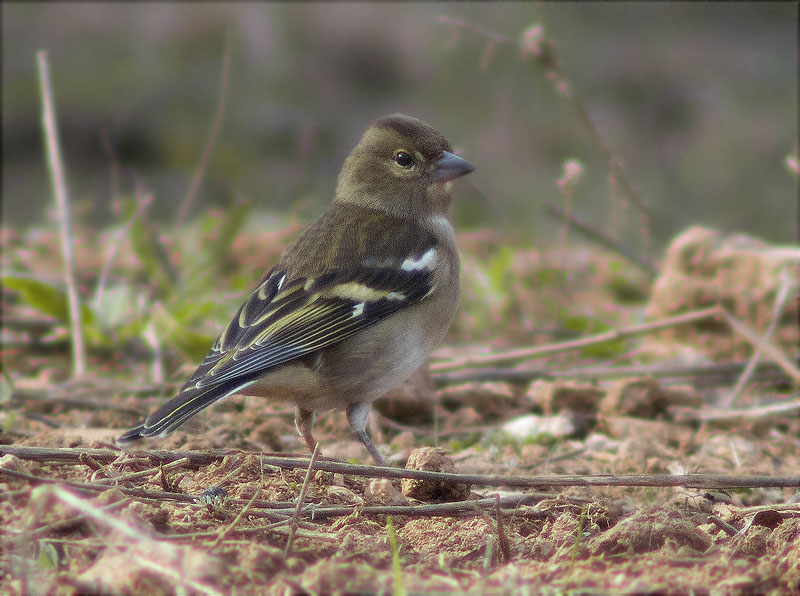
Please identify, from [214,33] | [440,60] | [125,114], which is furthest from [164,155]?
[440,60]

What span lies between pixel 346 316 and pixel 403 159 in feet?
3.64

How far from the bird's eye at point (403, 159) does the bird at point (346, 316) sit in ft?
0.39

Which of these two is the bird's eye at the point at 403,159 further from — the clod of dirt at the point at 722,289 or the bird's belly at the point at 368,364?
the clod of dirt at the point at 722,289

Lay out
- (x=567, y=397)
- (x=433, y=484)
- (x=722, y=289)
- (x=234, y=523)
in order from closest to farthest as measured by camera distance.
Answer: (x=234, y=523)
(x=433, y=484)
(x=567, y=397)
(x=722, y=289)

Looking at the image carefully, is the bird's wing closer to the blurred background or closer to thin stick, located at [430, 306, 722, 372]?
thin stick, located at [430, 306, 722, 372]

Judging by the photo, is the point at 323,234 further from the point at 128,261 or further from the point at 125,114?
the point at 125,114

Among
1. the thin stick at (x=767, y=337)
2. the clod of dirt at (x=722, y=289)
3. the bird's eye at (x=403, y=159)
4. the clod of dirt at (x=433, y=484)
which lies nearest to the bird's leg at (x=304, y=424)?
the clod of dirt at (x=433, y=484)

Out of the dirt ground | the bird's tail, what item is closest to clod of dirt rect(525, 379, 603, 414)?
the dirt ground

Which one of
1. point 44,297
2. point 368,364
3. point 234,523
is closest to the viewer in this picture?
point 234,523

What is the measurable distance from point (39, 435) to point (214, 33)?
8.98m

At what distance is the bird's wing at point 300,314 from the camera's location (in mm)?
3639

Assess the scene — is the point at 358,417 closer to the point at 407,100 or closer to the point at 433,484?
the point at 433,484

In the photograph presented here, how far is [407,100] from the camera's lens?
1140cm

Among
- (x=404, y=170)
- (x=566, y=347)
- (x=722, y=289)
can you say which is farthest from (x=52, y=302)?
(x=722, y=289)
